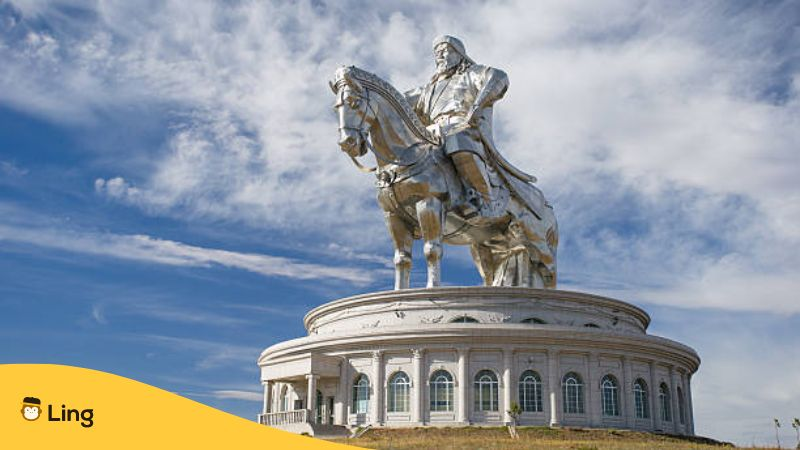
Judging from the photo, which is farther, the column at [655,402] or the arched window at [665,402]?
the arched window at [665,402]

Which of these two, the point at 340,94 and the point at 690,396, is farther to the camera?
the point at 690,396

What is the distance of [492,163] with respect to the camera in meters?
30.8

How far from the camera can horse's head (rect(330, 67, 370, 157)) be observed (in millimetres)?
25922

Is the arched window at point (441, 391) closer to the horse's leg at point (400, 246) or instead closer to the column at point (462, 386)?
the column at point (462, 386)

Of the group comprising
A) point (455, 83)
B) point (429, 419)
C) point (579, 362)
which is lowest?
point (429, 419)

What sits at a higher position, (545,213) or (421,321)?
(545,213)

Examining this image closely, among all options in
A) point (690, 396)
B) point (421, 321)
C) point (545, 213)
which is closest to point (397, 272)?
point (421, 321)

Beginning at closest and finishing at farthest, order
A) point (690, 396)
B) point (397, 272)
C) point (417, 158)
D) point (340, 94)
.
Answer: point (340, 94) < point (417, 158) < point (397, 272) < point (690, 396)

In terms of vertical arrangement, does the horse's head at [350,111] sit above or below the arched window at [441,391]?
above

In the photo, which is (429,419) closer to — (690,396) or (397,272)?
(397,272)

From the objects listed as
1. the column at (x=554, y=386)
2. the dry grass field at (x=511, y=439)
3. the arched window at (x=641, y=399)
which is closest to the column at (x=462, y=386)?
the dry grass field at (x=511, y=439)

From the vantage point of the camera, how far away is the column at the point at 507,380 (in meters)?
26.0

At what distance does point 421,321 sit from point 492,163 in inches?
265

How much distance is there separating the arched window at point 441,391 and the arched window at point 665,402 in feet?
26.4
